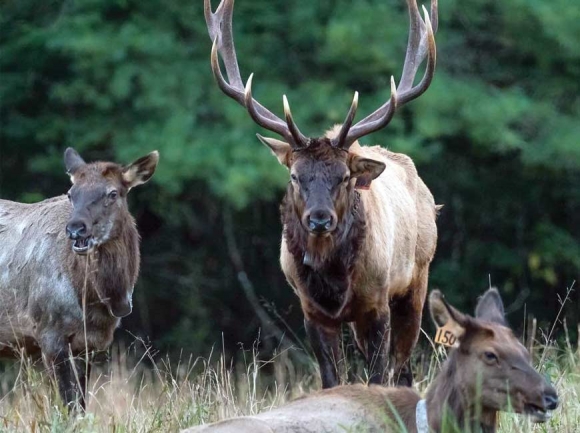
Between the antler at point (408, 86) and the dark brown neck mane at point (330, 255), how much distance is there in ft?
1.23

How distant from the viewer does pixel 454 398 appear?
5883mm

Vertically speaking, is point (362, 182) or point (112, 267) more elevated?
point (362, 182)

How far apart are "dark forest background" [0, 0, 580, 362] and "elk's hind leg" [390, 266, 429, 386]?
462cm

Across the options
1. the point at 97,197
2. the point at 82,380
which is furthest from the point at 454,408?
the point at 97,197

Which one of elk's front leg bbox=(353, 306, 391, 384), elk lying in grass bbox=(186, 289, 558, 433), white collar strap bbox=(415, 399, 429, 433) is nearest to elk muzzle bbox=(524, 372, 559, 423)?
elk lying in grass bbox=(186, 289, 558, 433)

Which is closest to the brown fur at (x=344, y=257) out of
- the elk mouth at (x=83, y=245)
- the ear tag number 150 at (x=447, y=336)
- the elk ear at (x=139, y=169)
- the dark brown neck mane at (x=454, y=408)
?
the elk ear at (x=139, y=169)

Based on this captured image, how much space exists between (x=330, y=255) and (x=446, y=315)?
218cm

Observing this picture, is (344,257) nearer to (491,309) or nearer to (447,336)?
(491,309)

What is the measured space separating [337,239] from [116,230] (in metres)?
1.48

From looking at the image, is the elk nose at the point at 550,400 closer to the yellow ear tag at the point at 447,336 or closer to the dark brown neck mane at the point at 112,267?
the yellow ear tag at the point at 447,336

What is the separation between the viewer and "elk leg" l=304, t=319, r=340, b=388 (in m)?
A: 7.99

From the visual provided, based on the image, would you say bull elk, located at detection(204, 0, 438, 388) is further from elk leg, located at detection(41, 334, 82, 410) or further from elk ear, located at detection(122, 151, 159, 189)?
elk leg, located at detection(41, 334, 82, 410)

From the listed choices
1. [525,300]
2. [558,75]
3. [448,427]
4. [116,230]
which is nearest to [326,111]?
[558,75]

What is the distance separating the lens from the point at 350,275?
26.2 ft
